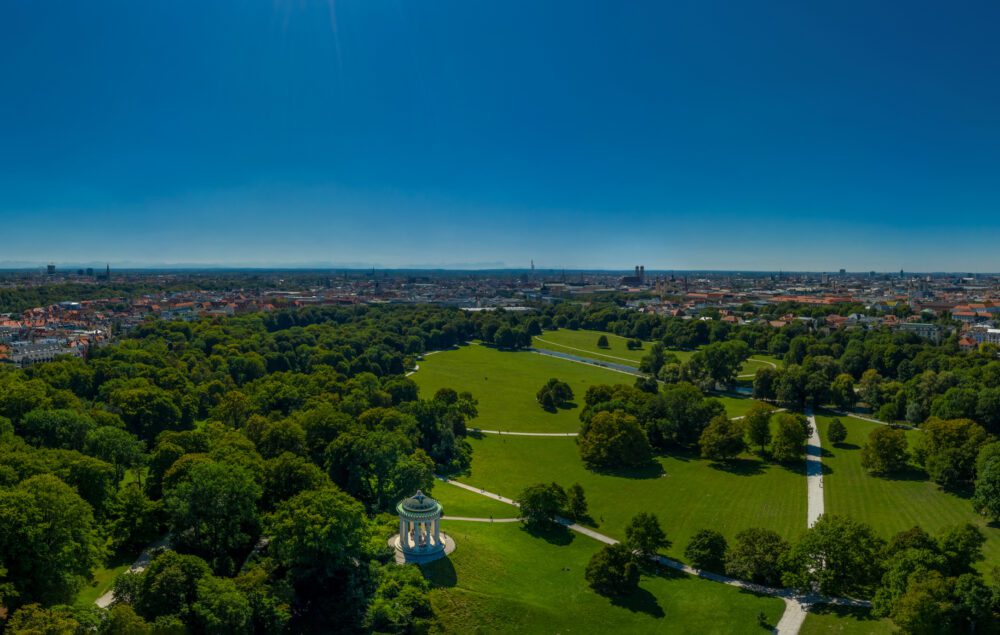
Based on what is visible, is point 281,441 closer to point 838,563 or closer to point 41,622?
point 41,622

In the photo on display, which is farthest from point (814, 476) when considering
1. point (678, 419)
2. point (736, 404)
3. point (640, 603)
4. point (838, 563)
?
point (640, 603)

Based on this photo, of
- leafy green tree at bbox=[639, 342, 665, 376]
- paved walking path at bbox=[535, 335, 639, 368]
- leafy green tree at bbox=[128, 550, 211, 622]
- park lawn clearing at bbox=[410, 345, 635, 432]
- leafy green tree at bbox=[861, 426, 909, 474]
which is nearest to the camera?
leafy green tree at bbox=[128, 550, 211, 622]

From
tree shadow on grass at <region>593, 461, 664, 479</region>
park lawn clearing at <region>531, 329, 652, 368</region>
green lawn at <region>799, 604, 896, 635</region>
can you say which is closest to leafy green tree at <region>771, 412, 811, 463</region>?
tree shadow on grass at <region>593, 461, 664, 479</region>

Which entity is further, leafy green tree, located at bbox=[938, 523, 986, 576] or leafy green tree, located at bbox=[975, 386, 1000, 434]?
leafy green tree, located at bbox=[975, 386, 1000, 434]

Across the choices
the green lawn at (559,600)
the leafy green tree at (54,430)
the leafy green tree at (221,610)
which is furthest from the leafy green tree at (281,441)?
the leafy green tree at (221,610)

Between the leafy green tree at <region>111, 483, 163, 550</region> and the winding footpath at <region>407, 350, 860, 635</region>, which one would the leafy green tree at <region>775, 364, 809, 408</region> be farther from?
the leafy green tree at <region>111, 483, 163, 550</region>

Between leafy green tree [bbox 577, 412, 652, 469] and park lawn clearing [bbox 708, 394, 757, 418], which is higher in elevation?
leafy green tree [bbox 577, 412, 652, 469]

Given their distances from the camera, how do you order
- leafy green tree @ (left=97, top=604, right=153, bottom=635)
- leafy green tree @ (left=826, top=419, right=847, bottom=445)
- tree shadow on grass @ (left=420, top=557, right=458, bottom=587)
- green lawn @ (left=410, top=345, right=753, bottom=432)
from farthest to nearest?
green lawn @ (left=410, top=345, right=753, bottom=432) < leafy green tree @ (left=826, top=419, right=847, bottom=445) < tree shadow on grass @ (left=420, top=557, right=458, bottom=587) < leafy green tree @ (left=97, top=604, right=153, bottom=635)

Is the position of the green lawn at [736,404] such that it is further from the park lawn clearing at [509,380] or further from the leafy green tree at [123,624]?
the leafy green tree at [123,624]

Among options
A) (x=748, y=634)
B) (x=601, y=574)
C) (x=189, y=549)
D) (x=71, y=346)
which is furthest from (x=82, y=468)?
(x=71, y=346)
